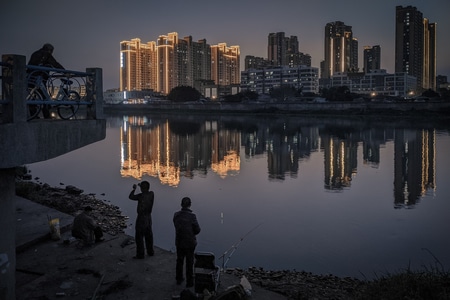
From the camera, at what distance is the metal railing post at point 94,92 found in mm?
9734

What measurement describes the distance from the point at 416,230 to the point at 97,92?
13.1m

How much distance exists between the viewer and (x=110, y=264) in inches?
395

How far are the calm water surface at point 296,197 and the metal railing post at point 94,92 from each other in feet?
19.0

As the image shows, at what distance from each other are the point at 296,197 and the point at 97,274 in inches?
594

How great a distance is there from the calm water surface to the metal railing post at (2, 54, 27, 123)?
7.75m

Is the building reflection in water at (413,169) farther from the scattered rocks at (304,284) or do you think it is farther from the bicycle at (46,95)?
the bicycle at (46,95)

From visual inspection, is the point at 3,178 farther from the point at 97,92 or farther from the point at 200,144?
the point at 200,144

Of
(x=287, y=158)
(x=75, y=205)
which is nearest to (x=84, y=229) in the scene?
(x=75, y=205)

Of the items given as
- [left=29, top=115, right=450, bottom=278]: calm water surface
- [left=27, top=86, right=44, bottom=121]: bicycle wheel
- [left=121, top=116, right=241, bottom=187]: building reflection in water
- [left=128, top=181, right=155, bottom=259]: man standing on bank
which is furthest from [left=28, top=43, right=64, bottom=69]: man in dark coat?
[left=121, top=116, right=241, bottom=187]: building reflection in water

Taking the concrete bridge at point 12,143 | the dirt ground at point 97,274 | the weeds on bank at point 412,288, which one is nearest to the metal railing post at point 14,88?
the concrete bridge at point 12,143

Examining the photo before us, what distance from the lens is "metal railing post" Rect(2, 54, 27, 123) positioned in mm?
6898

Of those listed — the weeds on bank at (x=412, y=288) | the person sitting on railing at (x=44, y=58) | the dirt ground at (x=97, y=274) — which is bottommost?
the dirt ground at (x=97, y=274)

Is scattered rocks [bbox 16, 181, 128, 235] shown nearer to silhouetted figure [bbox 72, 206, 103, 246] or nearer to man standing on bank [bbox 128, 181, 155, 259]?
silhouetted figure [bbox 72, 206, 103, 246]

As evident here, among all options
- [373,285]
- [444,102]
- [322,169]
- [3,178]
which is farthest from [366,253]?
[444,102]
